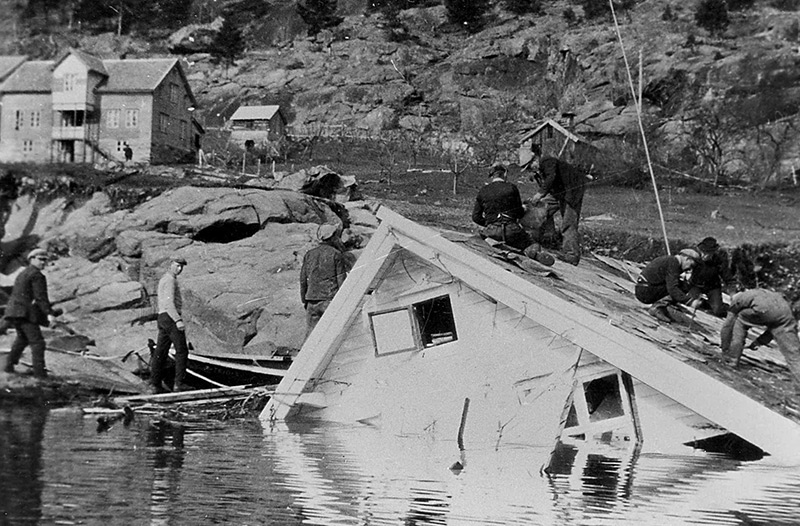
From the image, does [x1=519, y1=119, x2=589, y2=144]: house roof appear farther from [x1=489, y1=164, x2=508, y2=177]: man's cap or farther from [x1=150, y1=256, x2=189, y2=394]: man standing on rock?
[x1=150, y1=256, x2=189, y2=394]: man standing on rock

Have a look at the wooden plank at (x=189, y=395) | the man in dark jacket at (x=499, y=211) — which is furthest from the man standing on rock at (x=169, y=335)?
the man in dark jacket at (x=499, y=211)

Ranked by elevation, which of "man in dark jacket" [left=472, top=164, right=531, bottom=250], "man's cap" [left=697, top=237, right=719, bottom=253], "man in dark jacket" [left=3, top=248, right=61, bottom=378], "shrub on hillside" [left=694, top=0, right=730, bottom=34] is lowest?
"man in dark jacket" [left=3, top=248, right=61, bottom=378]

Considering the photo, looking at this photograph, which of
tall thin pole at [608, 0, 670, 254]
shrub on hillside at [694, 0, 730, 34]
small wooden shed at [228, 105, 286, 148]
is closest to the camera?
small wooden shed at [228, 105, 286, 148]

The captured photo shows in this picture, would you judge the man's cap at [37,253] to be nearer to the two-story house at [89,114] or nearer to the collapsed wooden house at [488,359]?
the two-story house at [89,114]

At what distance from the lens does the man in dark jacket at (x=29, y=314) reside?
365cm

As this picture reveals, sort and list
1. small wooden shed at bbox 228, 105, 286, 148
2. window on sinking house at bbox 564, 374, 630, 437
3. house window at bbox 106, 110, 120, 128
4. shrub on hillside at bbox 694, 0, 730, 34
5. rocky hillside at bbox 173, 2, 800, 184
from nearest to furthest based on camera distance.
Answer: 1. window on sinking house at bbox 564, 374, 630, 437
2. house window at bbox 106, 110, 120, 128
3. small wooden shed at bbox 228, 105, 286, 148
4. rocky hillside at bbox 173, 2, 800, 184
5. shrub on hillside at bbox 694, 0, 730, 34

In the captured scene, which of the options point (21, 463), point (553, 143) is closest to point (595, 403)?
point (553, 143)

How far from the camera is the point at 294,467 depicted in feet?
10.5

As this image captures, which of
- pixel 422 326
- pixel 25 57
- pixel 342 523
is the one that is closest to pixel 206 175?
pixel 25 57

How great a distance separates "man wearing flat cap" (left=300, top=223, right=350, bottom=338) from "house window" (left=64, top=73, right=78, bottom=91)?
4.17 feet

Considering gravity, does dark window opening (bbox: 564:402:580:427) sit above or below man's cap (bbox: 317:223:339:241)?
below

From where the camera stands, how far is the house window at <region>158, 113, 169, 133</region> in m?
3.97

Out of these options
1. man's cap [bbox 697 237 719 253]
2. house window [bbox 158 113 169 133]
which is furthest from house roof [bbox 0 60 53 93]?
man's cap [bbox 697 237 719 253]

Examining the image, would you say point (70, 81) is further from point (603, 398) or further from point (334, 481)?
point (603, 398)
